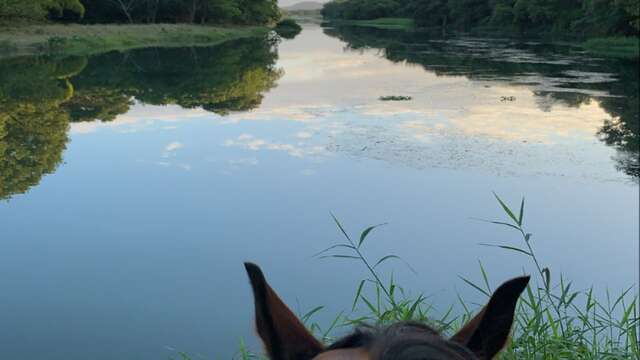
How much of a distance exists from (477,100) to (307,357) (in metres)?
22.2

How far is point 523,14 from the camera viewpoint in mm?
70312

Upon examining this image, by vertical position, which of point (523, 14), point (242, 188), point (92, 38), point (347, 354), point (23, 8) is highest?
point (523, 14)

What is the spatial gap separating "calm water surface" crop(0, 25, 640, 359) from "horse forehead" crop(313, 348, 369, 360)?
5.32 m

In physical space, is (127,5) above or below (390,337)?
above

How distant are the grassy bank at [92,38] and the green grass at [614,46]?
28779mm

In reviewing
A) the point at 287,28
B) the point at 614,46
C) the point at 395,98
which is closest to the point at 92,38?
the point at 395,98

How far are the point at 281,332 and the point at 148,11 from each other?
6769 centimetres

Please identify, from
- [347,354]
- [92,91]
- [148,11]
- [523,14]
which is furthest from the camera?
[523,14]

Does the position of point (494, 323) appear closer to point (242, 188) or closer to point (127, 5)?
point (242, 188)

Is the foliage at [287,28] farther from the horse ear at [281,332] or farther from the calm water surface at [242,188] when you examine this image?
the horse ear at [281,332]

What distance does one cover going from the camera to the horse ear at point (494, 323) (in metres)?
1.43

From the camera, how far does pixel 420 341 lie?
4.01 feet

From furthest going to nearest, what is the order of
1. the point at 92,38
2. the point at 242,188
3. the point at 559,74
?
the point at 92,38, the point at 559,74, the point at 242,188

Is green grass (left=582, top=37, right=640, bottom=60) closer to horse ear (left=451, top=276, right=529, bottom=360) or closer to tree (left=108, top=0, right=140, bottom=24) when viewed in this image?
tree (left=108, top=0, right=140, bottom=24)
